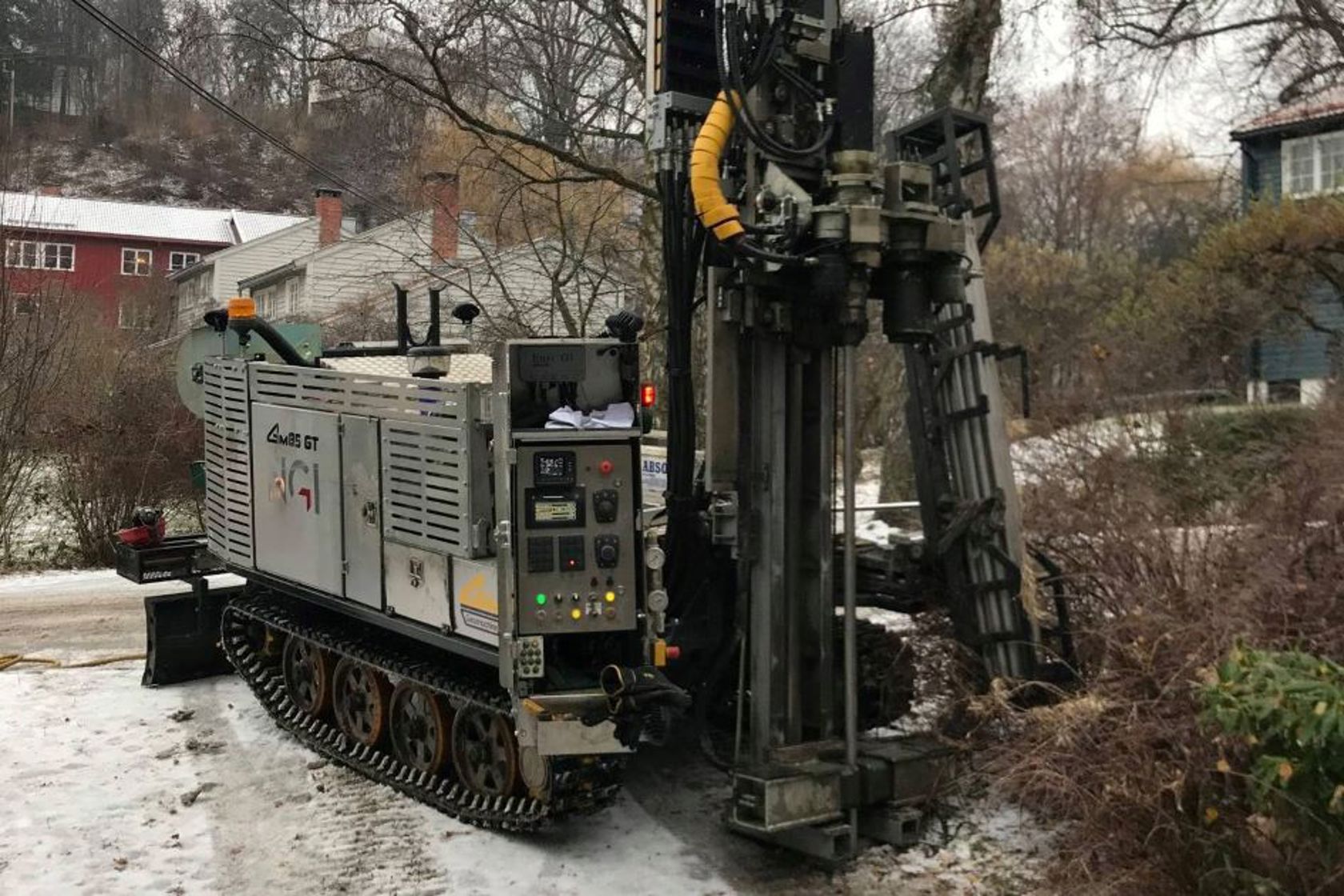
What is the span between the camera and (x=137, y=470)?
1761 cm

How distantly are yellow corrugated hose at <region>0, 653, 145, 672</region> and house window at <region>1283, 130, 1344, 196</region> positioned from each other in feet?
76.2

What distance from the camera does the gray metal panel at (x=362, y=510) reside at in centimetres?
696

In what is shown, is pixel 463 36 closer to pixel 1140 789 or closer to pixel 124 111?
pixel 1140 789

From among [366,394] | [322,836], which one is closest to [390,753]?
[322,836]

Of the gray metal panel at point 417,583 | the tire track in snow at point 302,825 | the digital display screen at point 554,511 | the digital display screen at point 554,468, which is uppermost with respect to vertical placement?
the digital display screen at point 554,468

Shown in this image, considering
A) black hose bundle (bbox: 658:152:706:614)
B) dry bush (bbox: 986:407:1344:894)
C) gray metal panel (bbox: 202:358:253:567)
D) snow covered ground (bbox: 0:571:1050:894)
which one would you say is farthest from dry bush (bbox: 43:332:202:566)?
dry bush (bbox: 986:407:1344:894)

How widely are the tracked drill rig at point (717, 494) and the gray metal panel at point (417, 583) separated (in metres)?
0.02

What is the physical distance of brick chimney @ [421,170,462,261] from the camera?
16.0m

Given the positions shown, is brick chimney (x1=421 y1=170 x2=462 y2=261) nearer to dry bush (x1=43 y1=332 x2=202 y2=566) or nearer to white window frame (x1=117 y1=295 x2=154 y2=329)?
dry bush (x1=43 y1=332 x2=202 y2=566)

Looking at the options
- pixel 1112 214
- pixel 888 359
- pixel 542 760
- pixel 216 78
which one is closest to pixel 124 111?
pixel 1112 214

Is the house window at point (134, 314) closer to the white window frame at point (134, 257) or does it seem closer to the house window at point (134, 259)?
the house window at point (134, 259)

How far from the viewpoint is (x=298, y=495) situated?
7746 mm

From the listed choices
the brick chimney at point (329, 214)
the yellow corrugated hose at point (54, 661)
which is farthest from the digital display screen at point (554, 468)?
the brick chimney at point (329, 214)

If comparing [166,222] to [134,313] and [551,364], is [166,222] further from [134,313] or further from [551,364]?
[551,364]
